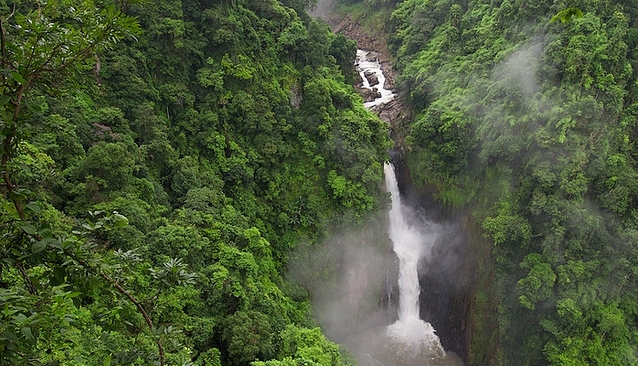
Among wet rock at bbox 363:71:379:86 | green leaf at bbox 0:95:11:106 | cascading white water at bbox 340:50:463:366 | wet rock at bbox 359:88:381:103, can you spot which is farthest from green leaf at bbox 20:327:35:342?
wet rock at bbox 363:71:379:86

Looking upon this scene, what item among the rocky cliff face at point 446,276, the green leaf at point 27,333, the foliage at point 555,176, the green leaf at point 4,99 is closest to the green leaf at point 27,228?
the green leaf at point 27,333

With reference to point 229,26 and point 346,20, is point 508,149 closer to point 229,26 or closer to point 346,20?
point 229,26

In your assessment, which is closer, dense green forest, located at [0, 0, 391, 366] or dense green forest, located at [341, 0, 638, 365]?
dense green forest, located at [0, 0, 391, 366]

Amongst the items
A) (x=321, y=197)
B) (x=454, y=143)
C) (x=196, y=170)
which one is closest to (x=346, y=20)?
(x=454, y=143)

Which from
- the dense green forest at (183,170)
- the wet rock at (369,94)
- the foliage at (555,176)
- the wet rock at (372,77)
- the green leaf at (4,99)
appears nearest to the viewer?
the green leaf at (4,99)

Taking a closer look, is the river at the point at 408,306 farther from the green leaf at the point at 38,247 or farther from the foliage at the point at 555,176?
the green leaf at the point at 38,247

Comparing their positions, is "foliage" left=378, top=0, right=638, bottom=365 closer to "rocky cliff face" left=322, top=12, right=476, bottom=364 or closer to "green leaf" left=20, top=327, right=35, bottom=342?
"rocky cliff face" left=322, top=12, right=476, bottom=364
